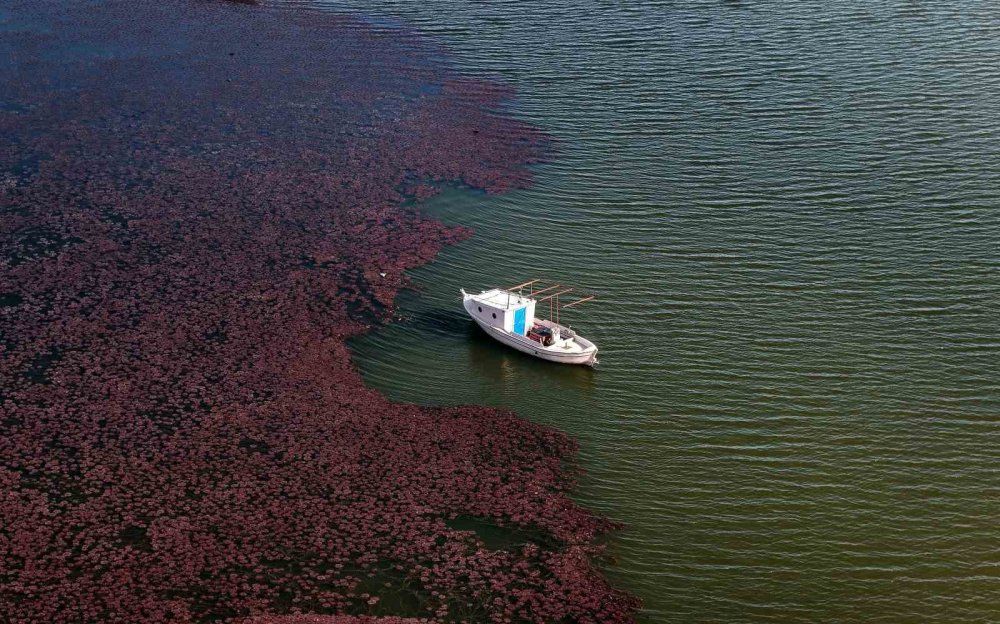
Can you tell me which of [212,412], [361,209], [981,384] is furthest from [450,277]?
[981,384]

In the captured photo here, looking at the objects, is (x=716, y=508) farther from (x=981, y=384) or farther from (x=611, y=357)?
(x=981, y=384)

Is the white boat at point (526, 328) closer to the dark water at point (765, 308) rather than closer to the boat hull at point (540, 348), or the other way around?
the boat hull at point (540, 348)

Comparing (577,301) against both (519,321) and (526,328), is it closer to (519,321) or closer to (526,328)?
(526,328)

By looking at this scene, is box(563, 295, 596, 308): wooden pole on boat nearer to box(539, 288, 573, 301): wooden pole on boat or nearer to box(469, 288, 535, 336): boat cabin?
box(539, 288, 573, 301): wooden pole on boat

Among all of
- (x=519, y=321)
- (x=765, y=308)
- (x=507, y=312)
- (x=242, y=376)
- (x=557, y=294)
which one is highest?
(x=557, y=294)

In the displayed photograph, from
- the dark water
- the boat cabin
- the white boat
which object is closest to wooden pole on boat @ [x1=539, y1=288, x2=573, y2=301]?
the white boat

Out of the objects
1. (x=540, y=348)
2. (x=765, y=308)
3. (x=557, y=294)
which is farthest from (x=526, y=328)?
(x=765, y=308)
